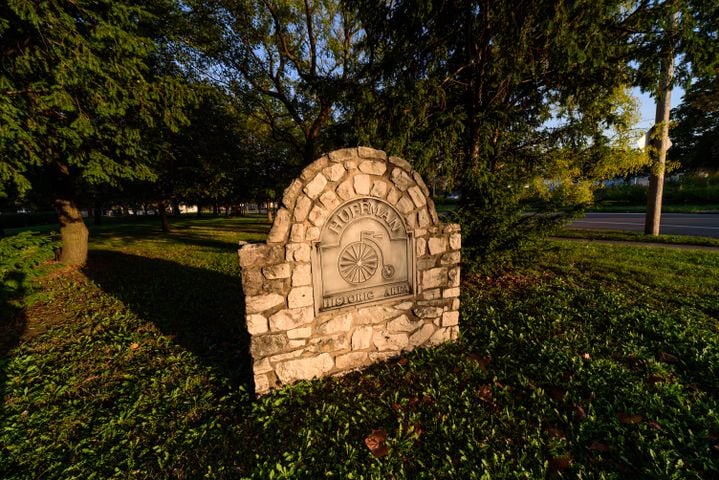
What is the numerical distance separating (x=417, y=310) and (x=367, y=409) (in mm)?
1418

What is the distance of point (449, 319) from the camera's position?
4098 mm

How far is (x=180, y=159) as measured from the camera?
11297 mm

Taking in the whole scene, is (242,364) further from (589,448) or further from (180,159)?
(180,159)

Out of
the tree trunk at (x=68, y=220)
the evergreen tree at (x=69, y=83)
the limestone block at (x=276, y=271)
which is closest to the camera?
the limestone block at (x=276, y=271)

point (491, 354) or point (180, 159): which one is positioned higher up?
point (180, 159)

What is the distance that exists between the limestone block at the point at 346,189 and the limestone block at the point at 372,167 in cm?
21

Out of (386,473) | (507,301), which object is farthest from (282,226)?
(507,301)

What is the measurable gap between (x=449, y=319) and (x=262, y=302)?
266cm

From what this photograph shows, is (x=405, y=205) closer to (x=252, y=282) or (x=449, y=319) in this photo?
(x=449, y=319)

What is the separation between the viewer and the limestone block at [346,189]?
3258 mm

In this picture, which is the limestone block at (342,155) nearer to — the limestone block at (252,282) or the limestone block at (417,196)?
the limestone block at (417,196)

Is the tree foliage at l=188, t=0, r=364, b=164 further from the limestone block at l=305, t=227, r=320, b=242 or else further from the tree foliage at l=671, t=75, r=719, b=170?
the tree foliage at l=671, t=75, r=719, b=170

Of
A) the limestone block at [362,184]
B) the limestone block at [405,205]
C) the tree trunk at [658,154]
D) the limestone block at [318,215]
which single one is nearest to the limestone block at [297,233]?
the limestone block at [318,215]

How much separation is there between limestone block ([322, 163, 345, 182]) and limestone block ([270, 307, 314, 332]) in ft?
5.07
